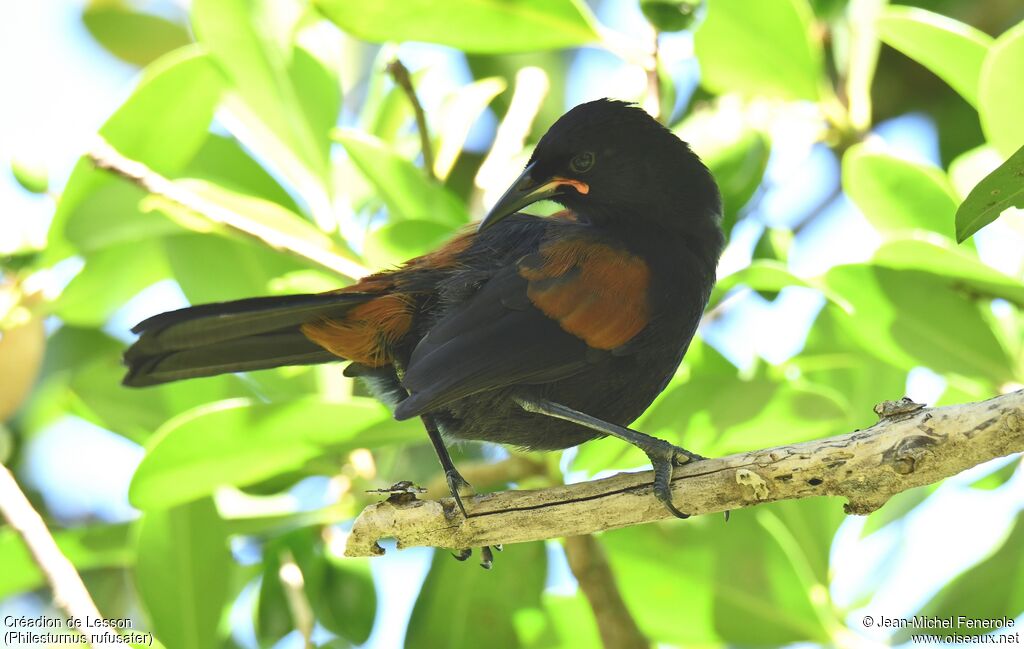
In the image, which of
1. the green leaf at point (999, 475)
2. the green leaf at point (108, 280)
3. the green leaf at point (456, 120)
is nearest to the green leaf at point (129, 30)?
the green leaf at point (108, 280)

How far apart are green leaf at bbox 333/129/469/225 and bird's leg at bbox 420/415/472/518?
1.93ft

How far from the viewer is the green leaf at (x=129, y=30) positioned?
18.5 ft

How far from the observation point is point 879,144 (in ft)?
10.5

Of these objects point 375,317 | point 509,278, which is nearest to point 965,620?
point 509,278

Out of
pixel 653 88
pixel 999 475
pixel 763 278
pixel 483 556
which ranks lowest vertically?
pixel 483 556

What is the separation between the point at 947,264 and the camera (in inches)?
112

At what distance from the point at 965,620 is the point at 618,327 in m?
1.34

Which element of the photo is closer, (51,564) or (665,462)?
(665,462)

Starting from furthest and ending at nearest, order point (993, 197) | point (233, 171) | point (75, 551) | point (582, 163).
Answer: point (233, 171) → point (75, 551) → point (582, 163) → point (993, 197)

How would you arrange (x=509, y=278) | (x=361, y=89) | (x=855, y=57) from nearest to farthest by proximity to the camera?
1. (x=509, y=278)
2. (x=855, y=57)
3. (x=361, y=89)

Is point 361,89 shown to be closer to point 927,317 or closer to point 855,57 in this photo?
point 855,57

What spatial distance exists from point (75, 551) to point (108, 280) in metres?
0.88

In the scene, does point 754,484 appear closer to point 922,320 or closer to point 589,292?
point 589,292

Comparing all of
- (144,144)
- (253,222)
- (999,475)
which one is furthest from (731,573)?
(144,144)
